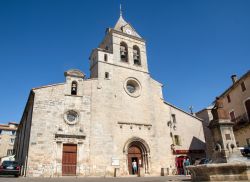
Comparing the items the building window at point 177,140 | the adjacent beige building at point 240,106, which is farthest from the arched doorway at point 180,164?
the adjacent beige building at point 240,106

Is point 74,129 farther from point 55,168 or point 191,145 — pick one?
Answer: point 191,145

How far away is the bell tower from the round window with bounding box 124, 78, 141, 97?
1390 millimetres

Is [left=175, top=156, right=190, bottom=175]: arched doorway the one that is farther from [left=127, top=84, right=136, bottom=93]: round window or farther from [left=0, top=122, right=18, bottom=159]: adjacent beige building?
[left=0, top=122, right=18, bottom=159]: adjacent beige building

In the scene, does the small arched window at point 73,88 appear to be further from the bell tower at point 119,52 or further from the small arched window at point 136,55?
the small arched window at point 136,55

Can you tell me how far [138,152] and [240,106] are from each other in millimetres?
12264

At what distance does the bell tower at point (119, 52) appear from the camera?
2202 cm

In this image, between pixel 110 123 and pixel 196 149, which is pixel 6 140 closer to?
pixel 110 123

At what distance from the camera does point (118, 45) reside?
23797mm

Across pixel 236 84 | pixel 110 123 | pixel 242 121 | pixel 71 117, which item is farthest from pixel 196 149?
pixel 71 117

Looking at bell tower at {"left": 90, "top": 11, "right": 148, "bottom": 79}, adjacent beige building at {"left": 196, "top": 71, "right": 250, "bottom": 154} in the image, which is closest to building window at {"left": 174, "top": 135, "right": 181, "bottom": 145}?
adjacent beige building at {"left": 196, "top": 71, "right": 250, "bottom": 154}

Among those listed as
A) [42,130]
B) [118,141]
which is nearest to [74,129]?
[42,130]

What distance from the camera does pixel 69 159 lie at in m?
17.3

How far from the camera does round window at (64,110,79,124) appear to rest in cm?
1823

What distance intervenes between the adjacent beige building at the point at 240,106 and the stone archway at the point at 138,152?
308 inches
